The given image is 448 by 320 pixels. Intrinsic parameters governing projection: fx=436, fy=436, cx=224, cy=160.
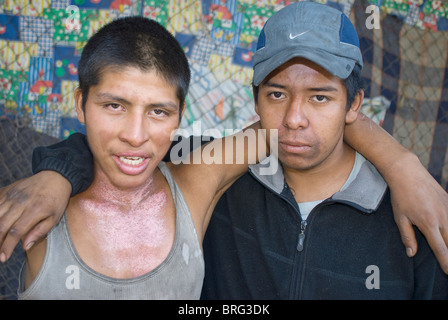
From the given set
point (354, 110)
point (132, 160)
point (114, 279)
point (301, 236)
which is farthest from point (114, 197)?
point (354, 110)

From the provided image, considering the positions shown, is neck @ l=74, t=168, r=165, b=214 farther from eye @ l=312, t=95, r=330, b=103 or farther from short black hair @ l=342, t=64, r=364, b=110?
short black hair @ l=342, t=64, r=364, b=110

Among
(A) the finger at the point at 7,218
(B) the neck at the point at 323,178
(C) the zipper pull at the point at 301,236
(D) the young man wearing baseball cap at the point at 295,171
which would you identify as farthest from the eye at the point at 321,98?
(A) the finger at the point at 7,218

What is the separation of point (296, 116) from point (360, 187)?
0.36m

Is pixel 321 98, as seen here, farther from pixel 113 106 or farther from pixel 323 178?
pixel 113 106

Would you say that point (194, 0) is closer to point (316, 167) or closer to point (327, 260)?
point (316, 167)

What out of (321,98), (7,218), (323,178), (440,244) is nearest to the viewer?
(7,218)

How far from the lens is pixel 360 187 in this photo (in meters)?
1.58

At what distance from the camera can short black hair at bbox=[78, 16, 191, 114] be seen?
57.6 inches

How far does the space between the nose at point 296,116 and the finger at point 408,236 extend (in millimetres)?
456

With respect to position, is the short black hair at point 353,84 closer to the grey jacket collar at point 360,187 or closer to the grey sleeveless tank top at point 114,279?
the grey jacket collar at point 360,187

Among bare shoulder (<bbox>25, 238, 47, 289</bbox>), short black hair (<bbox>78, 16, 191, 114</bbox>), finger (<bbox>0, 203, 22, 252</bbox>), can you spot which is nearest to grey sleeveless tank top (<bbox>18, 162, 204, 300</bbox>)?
bare shoulder (<bbox>25, 238, 47, 289</bbox>)

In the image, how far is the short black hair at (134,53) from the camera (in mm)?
1463

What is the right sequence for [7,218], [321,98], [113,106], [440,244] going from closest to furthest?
[7,218] < [440,244] < [113,106] < [321,98]
